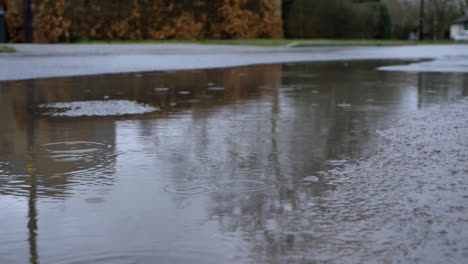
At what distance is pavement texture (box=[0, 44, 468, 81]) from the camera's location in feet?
42.7

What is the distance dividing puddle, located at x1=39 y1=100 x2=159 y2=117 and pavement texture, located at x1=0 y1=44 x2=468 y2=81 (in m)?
4.30

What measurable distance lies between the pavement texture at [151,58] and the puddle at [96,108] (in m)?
4.30

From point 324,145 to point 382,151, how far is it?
0.42 metres

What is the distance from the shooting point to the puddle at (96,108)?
5.98 meters

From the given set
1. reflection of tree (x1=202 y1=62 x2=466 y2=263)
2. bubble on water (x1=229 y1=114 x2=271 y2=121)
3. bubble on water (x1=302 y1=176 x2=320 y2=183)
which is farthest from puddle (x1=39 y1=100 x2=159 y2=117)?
bubble on water (x1=302 y1=176 x2=320 y2=183)

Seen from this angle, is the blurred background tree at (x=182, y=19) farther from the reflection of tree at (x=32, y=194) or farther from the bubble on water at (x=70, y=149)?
the bubble on water at (x=70, y=149)

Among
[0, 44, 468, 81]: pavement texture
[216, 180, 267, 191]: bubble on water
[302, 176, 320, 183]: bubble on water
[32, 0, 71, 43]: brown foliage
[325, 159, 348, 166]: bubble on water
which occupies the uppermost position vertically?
[32, 0, 71, 43]: brown foliage

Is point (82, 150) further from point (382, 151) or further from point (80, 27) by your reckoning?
point (80, 27)

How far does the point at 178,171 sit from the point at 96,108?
10.2 ft

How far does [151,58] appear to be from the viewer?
18.6 m

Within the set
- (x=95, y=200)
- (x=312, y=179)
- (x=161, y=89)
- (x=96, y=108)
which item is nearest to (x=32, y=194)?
(x=95, y=200)

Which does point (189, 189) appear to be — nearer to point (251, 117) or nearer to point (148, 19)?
point (251, 117)

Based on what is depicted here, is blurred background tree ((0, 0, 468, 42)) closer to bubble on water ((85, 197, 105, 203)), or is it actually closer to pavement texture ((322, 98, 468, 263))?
pavement texture ((322, 98, 468, 263))

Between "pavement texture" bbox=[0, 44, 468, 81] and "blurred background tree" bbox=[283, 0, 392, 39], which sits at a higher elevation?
"blurred background tree" bbox=[283, 0, 392, 39]
